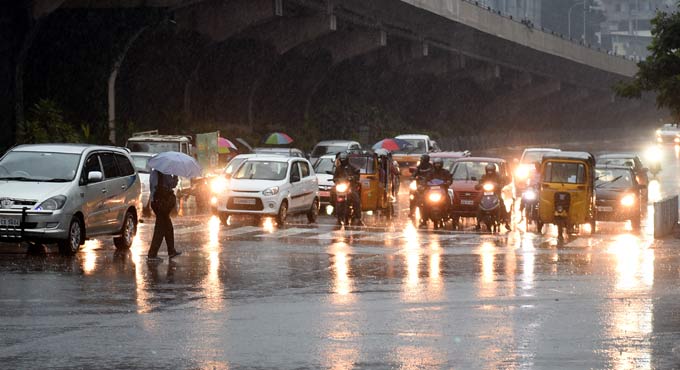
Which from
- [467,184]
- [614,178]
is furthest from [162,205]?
[614,178]

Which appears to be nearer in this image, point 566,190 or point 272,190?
point 566,190

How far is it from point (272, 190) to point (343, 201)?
5.40 ft

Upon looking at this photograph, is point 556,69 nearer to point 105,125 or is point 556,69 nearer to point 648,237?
point 105,125

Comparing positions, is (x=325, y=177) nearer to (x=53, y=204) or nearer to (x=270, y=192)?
(x=270, y=192)

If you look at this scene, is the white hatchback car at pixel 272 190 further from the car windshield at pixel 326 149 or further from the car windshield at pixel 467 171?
the car windshield at pixel 326 149

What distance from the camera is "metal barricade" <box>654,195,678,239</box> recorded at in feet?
82.6

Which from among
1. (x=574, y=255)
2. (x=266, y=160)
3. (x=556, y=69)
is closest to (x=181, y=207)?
(x=266, y=160)

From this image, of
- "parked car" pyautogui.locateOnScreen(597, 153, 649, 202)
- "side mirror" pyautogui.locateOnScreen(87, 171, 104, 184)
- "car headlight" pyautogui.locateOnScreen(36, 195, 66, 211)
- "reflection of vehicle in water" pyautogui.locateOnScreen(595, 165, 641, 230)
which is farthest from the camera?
"parked car" pyautogui.locateOnScreen(597, 153, 649, 202)

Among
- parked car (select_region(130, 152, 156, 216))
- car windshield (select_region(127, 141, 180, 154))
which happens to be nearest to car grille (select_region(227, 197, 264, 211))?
parked car (select_region(130, 152, 156, 216))

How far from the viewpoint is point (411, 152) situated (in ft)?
170

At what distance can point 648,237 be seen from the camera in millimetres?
26109

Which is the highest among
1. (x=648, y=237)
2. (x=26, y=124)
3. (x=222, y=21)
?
(x=222, y=21)

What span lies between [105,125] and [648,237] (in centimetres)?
2299

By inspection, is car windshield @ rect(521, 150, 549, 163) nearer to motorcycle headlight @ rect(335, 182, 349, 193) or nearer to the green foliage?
the green foliage
